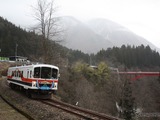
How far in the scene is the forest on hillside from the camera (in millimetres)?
32466

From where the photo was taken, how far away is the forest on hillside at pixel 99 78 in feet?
107

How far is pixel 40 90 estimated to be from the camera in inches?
674

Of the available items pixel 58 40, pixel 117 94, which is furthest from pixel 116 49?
→ pixel 58 40

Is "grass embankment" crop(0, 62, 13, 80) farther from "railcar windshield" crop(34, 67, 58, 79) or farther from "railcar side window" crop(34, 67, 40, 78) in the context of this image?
"railcar side window" crop(34, 67, 40, 78)

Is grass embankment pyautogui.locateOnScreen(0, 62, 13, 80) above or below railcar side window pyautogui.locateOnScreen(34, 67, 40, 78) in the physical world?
below

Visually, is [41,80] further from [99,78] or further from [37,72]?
[99,78]

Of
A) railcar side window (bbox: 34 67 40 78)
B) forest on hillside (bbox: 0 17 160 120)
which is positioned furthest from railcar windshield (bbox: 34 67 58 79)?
forest on hillside (bbox: 0 17 160 120)

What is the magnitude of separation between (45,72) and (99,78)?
154 ft

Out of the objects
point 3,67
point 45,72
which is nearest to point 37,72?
point 45,72

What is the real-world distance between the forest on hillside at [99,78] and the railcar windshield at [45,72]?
9667mm

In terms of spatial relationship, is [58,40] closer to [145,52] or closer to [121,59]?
[121,59]

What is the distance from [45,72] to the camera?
17.6 meters

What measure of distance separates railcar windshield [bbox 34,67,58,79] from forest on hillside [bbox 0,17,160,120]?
967cm

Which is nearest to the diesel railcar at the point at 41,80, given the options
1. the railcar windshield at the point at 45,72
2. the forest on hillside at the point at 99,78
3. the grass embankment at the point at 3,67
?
the railcar windshield at the point at 45,72
